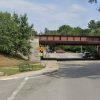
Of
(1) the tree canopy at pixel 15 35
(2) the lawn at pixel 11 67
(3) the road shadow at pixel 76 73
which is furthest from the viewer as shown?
(1) the tree canopy at pixel 15 35

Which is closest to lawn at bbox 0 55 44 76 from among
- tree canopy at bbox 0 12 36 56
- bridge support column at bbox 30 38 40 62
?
tree canopy at bbox 0 12 36 56

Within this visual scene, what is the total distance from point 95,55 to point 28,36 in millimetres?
49349

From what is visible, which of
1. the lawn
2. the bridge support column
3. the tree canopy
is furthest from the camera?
the bridge support column

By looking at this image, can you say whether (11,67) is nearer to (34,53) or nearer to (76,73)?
(76,73)

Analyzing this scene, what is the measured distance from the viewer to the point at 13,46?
65.8 meters

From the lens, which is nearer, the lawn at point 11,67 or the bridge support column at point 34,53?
the lawn at point 11,67

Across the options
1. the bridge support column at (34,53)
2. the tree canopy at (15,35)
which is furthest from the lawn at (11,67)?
the bridge support column at (34,53)

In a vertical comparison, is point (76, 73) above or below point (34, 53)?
below

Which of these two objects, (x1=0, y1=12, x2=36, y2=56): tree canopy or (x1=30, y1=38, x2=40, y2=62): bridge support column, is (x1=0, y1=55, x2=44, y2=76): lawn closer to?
(x1=0, y1=12, x2=36, y2=56): tree canopy

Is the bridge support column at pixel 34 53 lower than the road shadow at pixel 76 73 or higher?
higher

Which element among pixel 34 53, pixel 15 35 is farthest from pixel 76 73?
pixel 34 53

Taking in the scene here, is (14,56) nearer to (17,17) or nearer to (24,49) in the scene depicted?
(24,49)

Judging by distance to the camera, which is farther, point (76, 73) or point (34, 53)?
point (34, 53)

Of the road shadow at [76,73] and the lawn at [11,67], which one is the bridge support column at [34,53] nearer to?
the lawn at [11,67]
